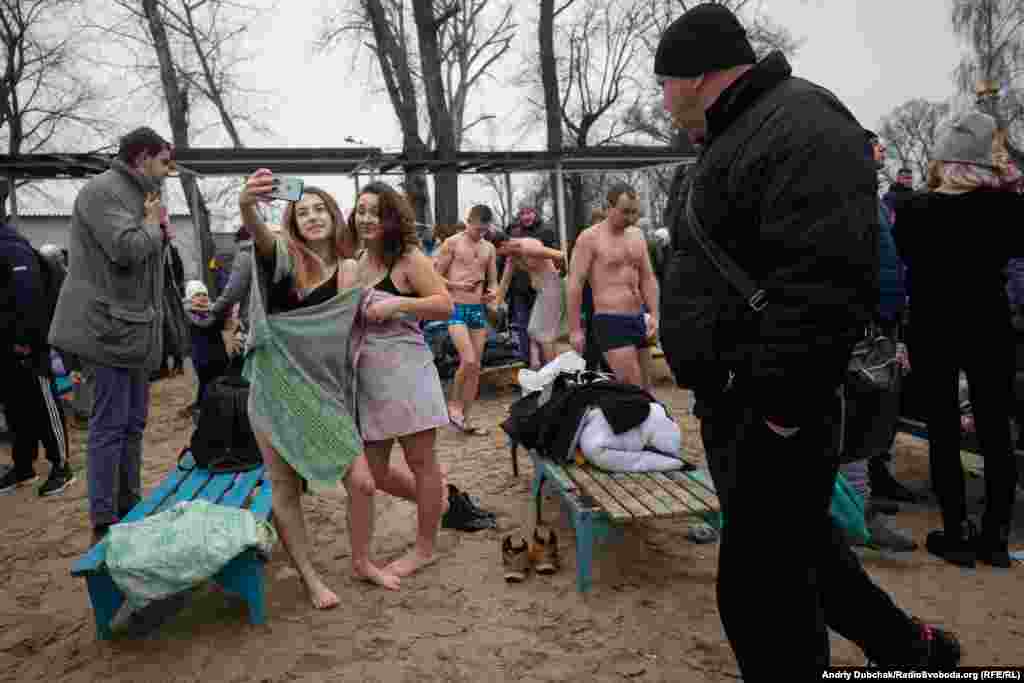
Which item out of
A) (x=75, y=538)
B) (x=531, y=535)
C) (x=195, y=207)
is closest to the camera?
(x=531, y=535)

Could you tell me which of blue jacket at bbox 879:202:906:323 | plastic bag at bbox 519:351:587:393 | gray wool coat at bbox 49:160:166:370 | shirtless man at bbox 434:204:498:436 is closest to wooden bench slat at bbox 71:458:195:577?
gray wool coat at bbox 49:160:166:370

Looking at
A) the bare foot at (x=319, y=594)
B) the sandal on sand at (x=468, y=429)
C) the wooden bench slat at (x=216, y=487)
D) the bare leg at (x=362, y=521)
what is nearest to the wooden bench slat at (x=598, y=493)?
the bare leg at (x=362, y=521)

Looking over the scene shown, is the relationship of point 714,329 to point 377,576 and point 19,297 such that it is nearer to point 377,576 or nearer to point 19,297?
point 377,576

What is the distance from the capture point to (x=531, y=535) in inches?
142

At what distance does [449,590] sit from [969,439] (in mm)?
2914

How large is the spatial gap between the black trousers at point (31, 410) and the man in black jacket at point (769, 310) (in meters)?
5.22

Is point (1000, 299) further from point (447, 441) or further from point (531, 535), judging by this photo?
point (447, 441)

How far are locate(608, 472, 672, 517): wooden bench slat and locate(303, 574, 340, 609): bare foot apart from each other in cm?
144

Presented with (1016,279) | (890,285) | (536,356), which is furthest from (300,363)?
(536,356)

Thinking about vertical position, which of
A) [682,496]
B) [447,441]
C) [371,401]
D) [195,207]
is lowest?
[447,441]

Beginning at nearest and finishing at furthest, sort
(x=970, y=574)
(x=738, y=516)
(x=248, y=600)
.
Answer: (x=738, y=516) → (x=248, y=600) → (x=970, y=574)

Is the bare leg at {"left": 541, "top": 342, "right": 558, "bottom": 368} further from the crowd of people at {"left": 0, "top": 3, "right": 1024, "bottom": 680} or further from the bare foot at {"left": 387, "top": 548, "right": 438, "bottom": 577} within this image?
the bare foot at {"left": 387, "top": 548, "right": 438, "bottom": 577}

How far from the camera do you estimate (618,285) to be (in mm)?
5168

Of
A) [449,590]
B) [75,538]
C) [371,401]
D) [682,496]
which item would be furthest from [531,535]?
[75,538]
